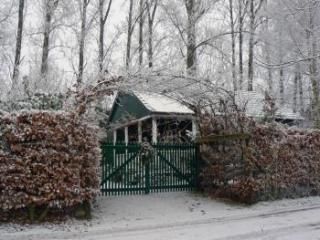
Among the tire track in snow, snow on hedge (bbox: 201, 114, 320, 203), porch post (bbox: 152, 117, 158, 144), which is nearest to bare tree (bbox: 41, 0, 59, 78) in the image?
porch post (bbox: 152, 117, 158, 144)

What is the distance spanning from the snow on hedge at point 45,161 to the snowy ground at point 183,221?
2.10ft

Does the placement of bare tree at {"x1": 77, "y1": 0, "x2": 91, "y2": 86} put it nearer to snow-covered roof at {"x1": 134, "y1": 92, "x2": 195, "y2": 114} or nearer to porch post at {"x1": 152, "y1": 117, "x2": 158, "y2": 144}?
snow-covered roof at {"x1": 134, "y1": 92, "x2": 195, "y2": 114}

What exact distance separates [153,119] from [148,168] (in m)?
8.18

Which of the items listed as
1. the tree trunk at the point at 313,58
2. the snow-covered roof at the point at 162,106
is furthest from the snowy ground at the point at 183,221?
the snow-covered roof at the point at 162,106

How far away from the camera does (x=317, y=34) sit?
47.5ft

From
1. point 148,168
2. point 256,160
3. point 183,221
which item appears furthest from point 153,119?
point 183,221

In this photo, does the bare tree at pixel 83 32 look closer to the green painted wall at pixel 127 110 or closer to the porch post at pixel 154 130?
the green painted wall at pixel 127 110

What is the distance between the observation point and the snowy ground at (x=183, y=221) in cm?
920

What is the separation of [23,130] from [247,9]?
2606 centimetres

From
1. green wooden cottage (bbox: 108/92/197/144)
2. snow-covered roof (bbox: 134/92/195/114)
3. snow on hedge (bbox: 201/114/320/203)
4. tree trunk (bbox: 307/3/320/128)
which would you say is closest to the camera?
snow on hedge (bbox: 201/114/320/203)

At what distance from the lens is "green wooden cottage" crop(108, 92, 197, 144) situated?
2102cm

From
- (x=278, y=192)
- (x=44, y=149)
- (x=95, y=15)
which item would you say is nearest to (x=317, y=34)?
(x=278, y=192)

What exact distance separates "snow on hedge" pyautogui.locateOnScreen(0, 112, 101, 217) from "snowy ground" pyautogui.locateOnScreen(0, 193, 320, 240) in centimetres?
64

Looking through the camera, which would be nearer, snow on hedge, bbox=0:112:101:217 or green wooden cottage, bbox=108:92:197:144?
snow on hedge, bbox=0:112:101:217
